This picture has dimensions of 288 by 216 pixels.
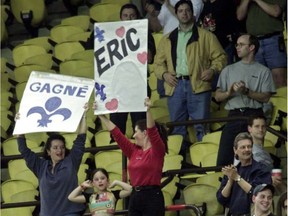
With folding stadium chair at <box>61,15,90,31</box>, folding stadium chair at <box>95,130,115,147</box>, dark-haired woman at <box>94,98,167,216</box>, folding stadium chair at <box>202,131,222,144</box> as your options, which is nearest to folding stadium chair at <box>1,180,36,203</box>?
folding stadium chair at <box>95,130,115,147</box>

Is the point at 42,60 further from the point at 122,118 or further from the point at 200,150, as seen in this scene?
the point at 200,150

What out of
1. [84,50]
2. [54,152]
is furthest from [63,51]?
[54,152]

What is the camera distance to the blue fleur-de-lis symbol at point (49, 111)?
1402cm

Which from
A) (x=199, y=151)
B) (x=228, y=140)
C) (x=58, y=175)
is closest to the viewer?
(x=58, y=175)

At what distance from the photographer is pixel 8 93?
58.1ft

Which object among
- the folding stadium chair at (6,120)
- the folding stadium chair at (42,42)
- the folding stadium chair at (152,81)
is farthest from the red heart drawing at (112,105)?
the folding stadium chair at (42,42)

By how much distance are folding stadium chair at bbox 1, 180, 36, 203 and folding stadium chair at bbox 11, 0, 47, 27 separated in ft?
12.2

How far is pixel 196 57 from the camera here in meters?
15.6

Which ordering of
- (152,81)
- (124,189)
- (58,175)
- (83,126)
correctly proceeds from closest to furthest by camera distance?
(124,189)
(58,175)
(83,126)
(152,81)

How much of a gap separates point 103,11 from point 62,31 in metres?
0.54

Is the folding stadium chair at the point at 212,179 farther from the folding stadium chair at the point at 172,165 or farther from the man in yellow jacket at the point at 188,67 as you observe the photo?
the man in yellow jacket at the point at 188,67

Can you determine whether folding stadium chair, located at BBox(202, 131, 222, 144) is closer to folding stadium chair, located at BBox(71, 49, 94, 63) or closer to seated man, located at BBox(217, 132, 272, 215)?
seated man, located at BBox(217, 132, 272, 215)

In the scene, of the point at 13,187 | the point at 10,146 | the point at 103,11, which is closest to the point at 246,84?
the point at 13,187

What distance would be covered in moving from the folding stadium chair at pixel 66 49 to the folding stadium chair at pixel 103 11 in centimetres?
49
